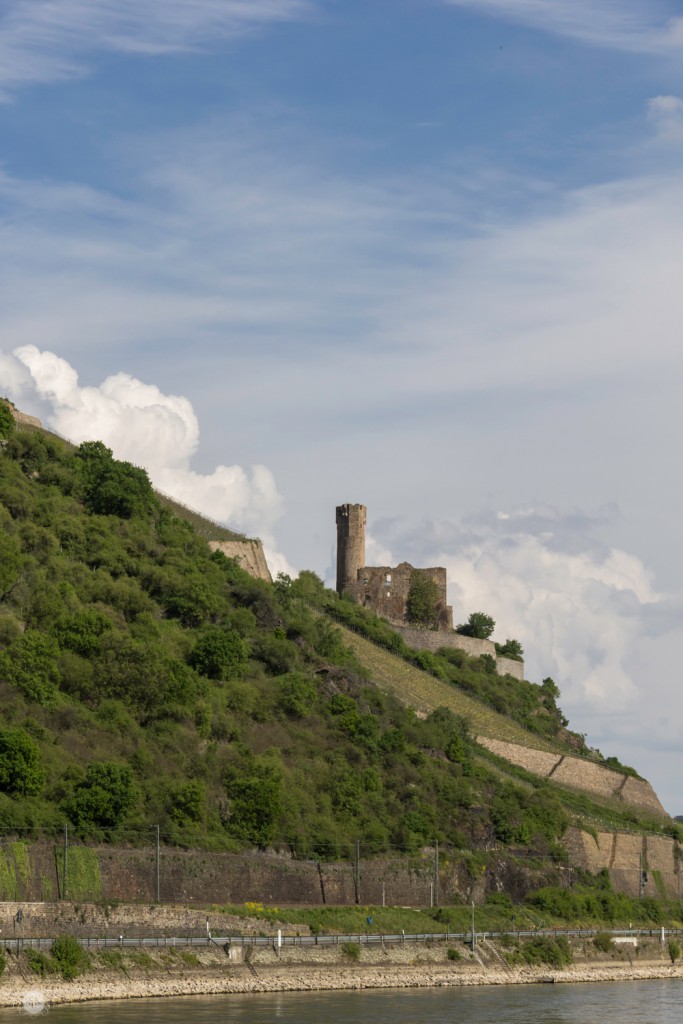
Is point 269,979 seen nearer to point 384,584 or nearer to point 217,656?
point 217,656


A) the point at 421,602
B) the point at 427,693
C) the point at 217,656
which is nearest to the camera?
the point at 217,656

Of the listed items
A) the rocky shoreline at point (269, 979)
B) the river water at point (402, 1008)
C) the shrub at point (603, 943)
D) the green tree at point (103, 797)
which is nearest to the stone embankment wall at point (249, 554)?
the shrub at point (603, 943)

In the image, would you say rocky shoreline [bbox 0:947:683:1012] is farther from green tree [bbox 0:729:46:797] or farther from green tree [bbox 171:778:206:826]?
green tree [bbox 0:729:46:797]

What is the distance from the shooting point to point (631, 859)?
87.7 metres

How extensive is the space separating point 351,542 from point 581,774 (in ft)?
100

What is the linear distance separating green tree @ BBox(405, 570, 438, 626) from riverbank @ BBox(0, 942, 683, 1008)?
5441 centimetres

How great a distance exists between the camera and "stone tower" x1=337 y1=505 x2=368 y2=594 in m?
124

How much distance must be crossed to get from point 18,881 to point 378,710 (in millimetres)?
33478

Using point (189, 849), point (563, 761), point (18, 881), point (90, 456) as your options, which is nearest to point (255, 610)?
point (90, 456)

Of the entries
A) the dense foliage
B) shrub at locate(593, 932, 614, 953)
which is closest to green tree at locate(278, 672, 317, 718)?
the dense foliage

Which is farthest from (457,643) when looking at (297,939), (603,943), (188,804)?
(297,939)

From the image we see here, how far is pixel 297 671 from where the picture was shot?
85.8 m

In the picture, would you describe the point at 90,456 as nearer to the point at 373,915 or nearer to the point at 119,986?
the point at 373,915

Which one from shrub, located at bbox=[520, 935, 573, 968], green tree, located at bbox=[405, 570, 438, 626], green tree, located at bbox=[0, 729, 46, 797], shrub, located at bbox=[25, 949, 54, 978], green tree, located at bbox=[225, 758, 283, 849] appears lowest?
shrub, located at bbox=[520, 935, 573, 968]
